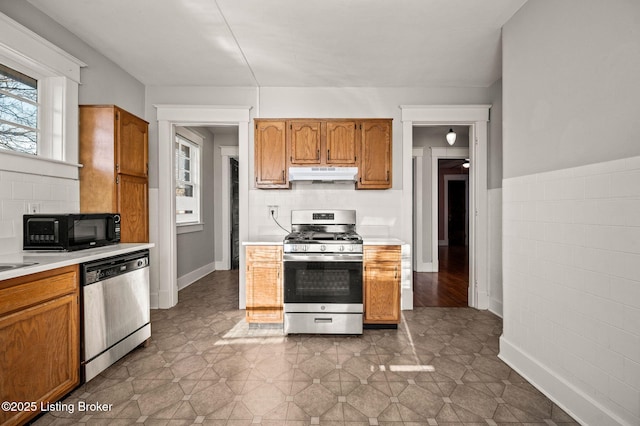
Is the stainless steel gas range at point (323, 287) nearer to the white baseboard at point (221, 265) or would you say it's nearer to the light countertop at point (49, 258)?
the light countertop at point (49, 258)

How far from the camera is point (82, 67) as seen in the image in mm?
2826

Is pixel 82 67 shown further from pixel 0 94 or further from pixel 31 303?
pixel 31 303

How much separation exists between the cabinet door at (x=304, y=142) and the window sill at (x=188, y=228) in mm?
2182

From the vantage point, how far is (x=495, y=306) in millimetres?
3537

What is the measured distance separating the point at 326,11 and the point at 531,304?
2.72 meters

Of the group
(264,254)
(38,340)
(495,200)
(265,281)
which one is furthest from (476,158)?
(38,340)

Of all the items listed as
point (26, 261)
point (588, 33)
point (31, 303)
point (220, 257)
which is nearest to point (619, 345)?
point (588, 33)

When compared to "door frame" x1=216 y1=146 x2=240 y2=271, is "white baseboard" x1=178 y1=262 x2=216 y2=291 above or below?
below

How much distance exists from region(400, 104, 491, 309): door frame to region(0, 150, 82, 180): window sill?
3446 millimetres

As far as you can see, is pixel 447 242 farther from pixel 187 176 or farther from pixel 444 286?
pixel 187 176

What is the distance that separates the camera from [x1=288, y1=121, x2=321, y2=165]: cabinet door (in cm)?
349

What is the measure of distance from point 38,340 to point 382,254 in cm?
262

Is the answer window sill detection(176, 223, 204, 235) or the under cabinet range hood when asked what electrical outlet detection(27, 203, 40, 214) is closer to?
window sill detection(176, 223, 204, 235)

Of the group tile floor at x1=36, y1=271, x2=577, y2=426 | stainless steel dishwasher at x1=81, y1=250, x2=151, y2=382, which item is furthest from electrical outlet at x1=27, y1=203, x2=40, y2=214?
tile floor at x1=36, y1=271, x2=577, y2=426
